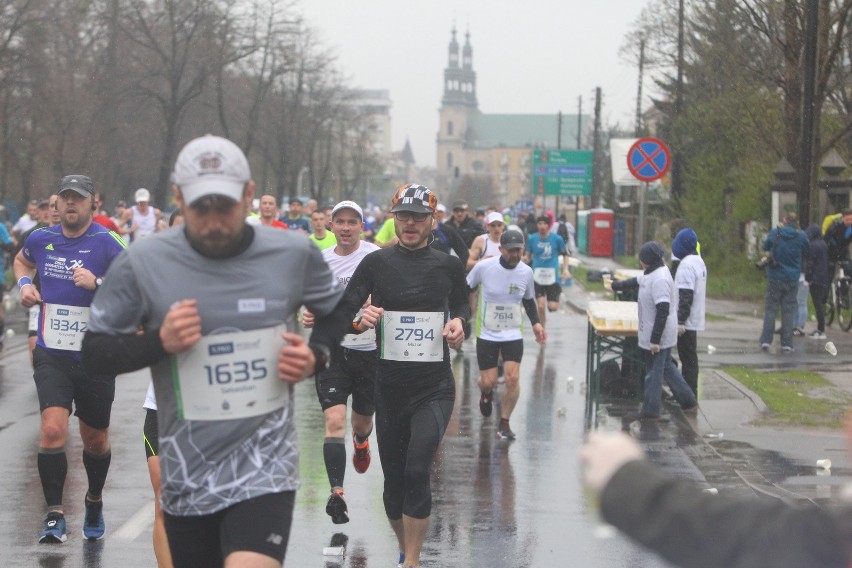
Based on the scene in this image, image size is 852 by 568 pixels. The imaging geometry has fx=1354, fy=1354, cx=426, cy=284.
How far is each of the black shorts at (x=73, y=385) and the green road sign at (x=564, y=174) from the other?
56717 millimetres

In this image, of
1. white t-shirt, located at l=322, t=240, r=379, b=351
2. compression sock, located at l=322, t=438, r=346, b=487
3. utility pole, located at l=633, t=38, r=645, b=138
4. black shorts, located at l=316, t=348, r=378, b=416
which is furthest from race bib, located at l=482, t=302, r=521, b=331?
utility pole, located at l=633, t=38, r=645, b=138

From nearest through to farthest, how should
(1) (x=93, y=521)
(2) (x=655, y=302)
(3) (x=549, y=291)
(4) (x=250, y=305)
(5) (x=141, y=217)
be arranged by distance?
(4) (x=250, y=305) < (1) (x=93, y=521) < (2) (x=655, y=302) < (3) (x=549, y=291) < (5) (x=141, y=217)

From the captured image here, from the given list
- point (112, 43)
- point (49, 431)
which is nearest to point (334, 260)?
point (49, 431)

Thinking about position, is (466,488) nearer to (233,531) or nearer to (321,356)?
(321,356)

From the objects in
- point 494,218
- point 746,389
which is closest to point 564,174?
point 494,218

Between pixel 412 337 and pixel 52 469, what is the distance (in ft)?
7.25

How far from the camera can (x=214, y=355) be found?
4285 mm

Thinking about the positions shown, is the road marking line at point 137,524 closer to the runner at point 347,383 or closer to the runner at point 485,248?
the runner at point 347,383

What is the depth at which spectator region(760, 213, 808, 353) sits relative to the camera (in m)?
18.6

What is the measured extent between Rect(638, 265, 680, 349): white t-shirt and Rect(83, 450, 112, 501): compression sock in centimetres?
606

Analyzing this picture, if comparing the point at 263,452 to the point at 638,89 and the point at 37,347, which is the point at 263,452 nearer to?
the point at 37,347

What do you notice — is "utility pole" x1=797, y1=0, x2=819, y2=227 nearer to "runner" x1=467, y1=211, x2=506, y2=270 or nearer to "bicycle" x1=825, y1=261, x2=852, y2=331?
"bicycle" x1=825, y1=261, x2=852, y2=331

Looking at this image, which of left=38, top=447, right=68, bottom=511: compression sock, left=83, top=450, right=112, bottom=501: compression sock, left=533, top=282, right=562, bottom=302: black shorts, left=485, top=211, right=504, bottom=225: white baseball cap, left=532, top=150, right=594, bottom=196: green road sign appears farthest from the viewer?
left=532, top=150, right=594, bottom=196: green road sign

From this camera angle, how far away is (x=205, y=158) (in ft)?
13.8
